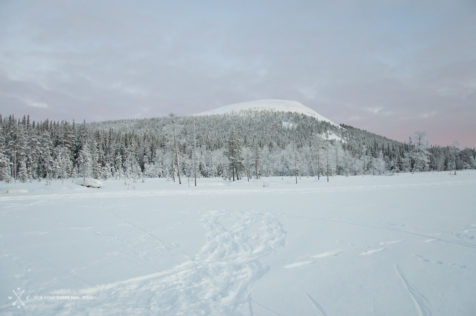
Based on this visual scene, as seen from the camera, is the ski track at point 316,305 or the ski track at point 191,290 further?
the ski track at point 191,290

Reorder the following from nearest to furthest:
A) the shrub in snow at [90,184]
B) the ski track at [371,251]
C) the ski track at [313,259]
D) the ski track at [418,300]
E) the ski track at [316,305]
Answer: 1. the ski track at [418,300]
2. the ski track at [316,305]
3. the ski track at [313,259]
4. the ski track at [371,251]
5. the shrub in snow at [90,184]

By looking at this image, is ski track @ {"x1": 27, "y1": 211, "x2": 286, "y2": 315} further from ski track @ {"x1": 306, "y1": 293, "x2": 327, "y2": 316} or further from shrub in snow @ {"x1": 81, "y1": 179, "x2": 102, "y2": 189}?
shrub in snow @ {"x1": 81, "y1": 179, "x2": 102, "y2": 189}

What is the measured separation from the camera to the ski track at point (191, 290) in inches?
137

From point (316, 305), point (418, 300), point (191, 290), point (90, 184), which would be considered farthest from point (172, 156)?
point (418, 300)

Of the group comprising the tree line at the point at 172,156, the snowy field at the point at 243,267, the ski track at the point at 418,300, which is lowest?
the snowy field at the point at 243,267

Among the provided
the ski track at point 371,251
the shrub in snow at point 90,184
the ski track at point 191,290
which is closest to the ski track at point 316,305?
the ski track at point 191,290

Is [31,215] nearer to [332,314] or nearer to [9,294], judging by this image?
[9,294]

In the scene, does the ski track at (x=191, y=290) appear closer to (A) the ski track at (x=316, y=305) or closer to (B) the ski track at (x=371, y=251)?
(A) the ski track at (x=316, y=305)

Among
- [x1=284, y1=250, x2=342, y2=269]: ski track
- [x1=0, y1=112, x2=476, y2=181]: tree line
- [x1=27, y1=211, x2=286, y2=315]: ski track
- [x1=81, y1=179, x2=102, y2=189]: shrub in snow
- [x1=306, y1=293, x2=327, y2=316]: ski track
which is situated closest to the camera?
[x1=306, y1=293, x2=327, y2=316]: ski track

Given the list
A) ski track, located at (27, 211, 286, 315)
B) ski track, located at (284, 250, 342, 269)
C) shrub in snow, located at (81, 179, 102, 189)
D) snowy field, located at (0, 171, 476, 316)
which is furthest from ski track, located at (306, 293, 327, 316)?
shrub in snow, located at (81, 179, 102, 189)

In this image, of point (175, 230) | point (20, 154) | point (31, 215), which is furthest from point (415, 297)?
point (20, 154)

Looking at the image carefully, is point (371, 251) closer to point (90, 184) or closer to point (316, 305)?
point (316, 305)

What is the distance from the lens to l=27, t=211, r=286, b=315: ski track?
11.4ft

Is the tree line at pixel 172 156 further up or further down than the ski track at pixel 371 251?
further up
